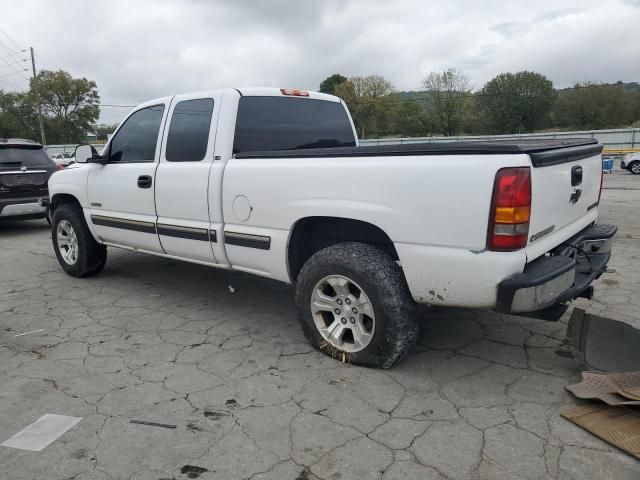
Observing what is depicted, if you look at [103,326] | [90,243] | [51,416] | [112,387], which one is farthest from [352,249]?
[90,243]

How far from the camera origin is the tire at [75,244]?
17.4 ft

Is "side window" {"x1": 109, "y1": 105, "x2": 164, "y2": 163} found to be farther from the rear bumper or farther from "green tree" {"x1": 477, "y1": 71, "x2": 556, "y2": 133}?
"green tree" {"x1": 477, "y1": 71, "x2": 556, "y2": 133}

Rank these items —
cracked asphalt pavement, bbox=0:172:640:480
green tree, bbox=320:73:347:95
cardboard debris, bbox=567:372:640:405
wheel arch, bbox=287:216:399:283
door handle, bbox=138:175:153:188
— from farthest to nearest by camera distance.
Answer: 1. green tree, bbox=320:73:347:95
2. door handle, bbox=138:175:153:188
3. wheel arch, bbox=287:216:399:283
4. cardboard debris, bbox=567:372:640:405
5. cracked asphalt pavement, bbox=0:172:640:480

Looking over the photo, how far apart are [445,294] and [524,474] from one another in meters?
0.96

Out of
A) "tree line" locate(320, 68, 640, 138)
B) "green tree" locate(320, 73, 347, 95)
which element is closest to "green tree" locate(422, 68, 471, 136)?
"tree line" locate(320, 68, 640, 138)

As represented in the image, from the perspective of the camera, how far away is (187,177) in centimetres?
394

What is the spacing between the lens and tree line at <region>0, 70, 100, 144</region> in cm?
6109

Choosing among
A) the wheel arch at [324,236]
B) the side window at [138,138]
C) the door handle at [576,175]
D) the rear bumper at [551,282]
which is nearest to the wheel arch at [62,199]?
the side window at [138,138]

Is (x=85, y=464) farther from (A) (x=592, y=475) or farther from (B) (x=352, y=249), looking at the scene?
(A) (x=592, y=475)

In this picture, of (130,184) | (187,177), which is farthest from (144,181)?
(187,177)

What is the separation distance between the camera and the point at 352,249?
3.14 metres

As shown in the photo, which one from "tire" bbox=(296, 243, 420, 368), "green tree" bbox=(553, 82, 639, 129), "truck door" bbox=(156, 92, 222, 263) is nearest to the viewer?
"tire" bbox=(296, 243, 420, 368)

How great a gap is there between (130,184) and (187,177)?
90 centimetres

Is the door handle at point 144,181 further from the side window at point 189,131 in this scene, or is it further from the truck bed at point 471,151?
the truck bed at point 471,151
